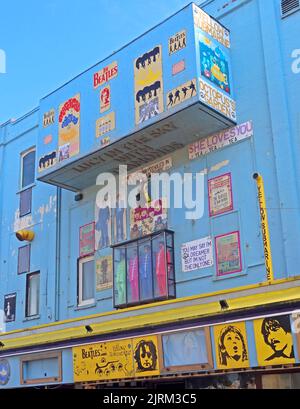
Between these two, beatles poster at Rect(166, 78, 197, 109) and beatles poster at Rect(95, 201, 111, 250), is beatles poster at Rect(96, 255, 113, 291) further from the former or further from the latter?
beatles poster at Rect(166, 78, 197, 109)

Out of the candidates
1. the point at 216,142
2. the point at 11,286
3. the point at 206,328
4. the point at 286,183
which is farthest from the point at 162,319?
the point at 11,286

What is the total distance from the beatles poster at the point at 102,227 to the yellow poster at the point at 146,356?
22.3 ft

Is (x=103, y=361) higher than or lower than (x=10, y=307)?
lower

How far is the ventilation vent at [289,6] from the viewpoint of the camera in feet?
37.5

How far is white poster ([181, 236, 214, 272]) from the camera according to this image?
11.5 m

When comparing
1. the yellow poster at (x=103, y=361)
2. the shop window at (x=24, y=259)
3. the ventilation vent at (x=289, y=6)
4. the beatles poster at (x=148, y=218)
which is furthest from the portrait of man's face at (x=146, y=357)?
the shop window at (x=24, y=259)

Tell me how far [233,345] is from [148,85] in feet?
24.5

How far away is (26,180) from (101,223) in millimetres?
4048

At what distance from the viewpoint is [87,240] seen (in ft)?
47.3

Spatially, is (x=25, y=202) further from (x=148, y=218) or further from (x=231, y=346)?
(x=231, y=346)

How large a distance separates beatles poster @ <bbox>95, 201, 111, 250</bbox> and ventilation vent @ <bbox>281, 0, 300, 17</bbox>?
19.6ft

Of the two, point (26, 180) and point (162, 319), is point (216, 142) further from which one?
point (26, 180)

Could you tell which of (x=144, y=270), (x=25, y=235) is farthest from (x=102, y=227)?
(x=25, y=235)

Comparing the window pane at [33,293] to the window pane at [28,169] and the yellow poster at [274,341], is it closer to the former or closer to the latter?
the window pane at [28,169]
